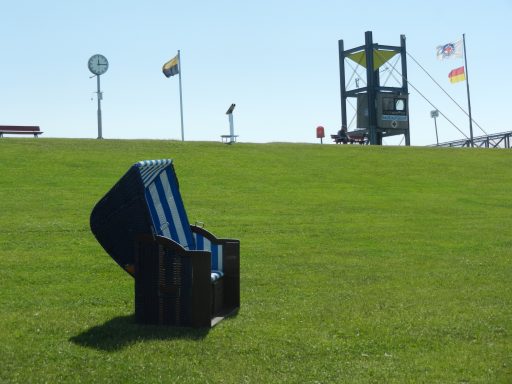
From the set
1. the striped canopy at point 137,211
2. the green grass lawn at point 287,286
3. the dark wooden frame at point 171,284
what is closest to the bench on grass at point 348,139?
the green grass lawn at point 287,286

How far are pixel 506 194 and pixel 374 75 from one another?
26.2 metres

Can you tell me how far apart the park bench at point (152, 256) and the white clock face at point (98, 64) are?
87.3 feet

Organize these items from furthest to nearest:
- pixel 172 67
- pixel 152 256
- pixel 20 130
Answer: pixel 172 67 → pixel 20 130 → pixel 152 256

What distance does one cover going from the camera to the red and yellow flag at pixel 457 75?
171ft

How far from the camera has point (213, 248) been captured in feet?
26.6

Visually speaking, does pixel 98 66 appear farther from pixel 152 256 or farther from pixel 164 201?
pixel 152 256

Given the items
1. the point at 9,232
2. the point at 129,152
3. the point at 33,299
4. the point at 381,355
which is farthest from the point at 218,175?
the point at 381,355

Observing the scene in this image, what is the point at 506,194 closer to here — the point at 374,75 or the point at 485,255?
the point at 485,255

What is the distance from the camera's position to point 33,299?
26.1ft

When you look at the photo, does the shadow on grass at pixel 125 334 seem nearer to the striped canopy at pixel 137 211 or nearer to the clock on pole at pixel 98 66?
the striped canopy at pixel 137 211

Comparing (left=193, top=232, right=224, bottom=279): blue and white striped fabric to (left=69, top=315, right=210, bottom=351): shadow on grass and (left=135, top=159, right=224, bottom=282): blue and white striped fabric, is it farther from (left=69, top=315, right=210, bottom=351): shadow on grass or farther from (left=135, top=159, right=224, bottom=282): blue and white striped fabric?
(left=69, top=315, right=210, bottom=351): shadow on grass

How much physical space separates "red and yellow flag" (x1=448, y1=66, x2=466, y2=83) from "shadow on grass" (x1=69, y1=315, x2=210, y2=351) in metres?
48.1

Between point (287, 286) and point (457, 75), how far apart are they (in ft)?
153

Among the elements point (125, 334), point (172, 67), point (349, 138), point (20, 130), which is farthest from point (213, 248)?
point (349, 138)
